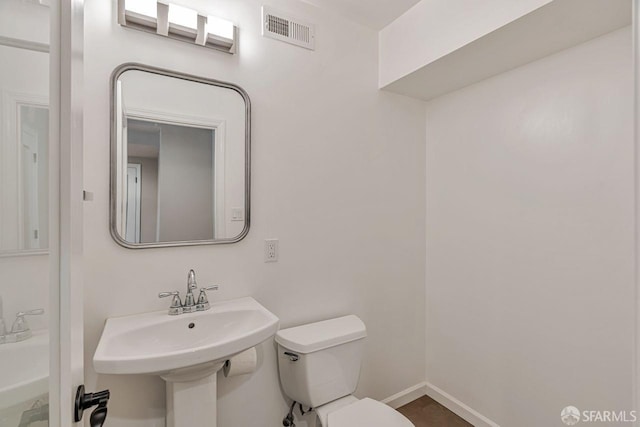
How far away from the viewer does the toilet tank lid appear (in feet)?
5.14

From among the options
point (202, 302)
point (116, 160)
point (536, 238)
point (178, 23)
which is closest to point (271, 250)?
point (202, 302)

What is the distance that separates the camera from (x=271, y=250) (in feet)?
5.56

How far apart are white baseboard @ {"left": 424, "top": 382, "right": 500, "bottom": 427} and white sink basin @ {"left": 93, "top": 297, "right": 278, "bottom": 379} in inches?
60.5

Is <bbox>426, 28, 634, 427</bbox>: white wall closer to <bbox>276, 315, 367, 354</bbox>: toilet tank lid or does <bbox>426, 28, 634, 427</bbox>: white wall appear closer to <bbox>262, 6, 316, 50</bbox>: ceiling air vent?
<bbox>276, 315, 367, 354</bbox>: toilet tank lid

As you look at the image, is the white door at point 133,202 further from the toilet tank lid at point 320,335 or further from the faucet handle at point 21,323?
the faucet handle at point 21,323

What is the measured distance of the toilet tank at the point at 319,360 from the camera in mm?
1560

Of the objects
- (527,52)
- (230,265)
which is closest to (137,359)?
(230,265)

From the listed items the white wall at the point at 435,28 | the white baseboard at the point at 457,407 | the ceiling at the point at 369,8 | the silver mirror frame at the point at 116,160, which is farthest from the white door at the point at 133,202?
the white baseboard at the point at 457,407

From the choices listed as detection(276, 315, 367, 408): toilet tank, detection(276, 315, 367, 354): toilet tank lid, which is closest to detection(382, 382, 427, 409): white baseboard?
detection(276, 315, 367, 408): toilet tank

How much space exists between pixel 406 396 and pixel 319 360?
100cm

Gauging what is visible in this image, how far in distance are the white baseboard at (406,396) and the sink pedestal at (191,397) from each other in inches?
50.2

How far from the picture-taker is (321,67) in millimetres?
1855

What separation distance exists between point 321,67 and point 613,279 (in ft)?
5.91

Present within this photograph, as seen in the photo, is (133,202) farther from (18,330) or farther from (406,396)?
(406,396)
